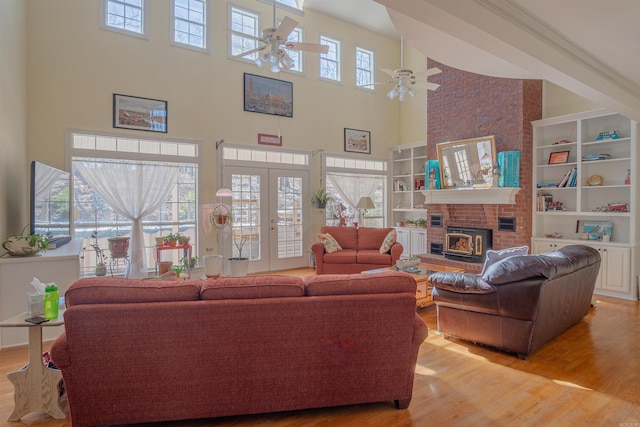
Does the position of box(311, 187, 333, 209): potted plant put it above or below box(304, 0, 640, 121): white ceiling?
below

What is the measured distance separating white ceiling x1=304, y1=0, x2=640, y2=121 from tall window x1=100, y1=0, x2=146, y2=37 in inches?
187

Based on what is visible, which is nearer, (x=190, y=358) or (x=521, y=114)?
(x=190, y=358)

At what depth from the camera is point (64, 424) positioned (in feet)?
7.43

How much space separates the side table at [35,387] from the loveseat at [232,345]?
41 centimetres

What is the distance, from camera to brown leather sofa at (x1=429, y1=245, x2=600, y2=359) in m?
3.02

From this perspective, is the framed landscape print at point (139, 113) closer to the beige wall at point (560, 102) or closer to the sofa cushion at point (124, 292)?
the sofa cushion at point (124, 292)

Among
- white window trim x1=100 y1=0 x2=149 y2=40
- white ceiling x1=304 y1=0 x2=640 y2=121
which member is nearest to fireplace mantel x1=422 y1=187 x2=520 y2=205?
white ceiling x1=304 y1=0 x2=640 y2=121

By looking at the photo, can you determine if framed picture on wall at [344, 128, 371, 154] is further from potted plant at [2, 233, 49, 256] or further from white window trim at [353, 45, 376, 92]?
potted plant at [2, 233, 49, 256]

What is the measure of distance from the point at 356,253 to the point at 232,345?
4.06m

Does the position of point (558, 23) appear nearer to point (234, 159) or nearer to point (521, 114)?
point (521, 114)

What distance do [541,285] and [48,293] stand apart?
3567 millimetres

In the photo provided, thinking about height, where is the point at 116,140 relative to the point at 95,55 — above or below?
below

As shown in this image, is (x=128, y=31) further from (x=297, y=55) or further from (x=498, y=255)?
(x=498, y=255)

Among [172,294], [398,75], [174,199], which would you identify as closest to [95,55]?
[174,199]
